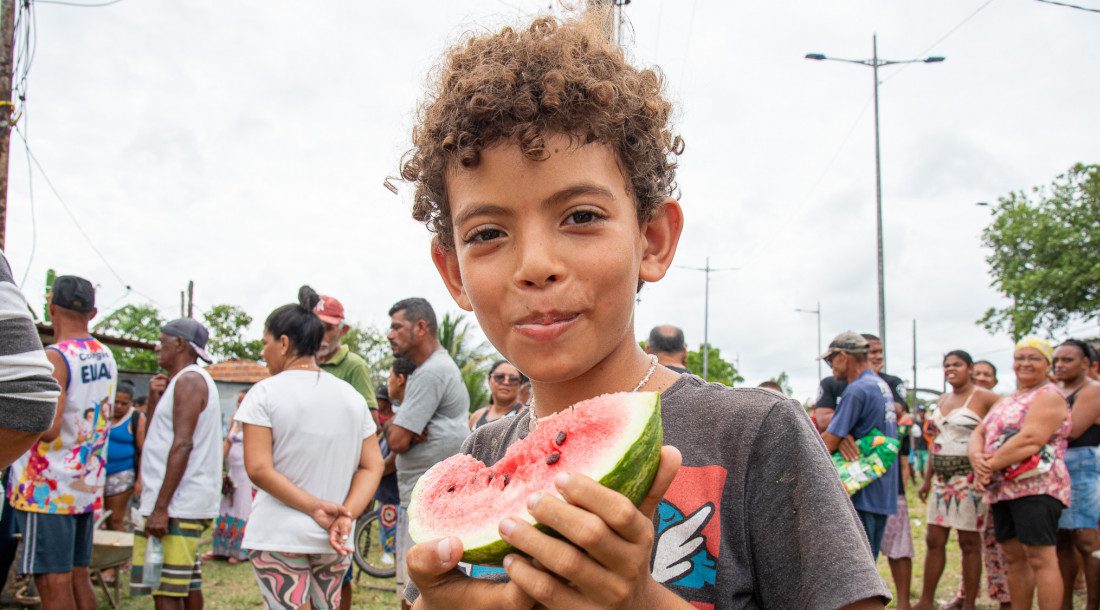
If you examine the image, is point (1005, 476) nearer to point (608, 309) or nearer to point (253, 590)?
point (608, 309)

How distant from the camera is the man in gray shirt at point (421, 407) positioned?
5.81 metres

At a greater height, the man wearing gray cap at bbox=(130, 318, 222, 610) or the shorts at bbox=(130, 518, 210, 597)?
the man wearing gray cap at bbox=(130, 318, 222, 610)

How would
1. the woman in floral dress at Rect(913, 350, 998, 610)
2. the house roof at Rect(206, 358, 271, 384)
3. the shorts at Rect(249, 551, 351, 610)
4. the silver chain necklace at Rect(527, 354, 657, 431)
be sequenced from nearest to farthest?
the silver chain necklace at Rect(527, 354, 657, 431) < the shorts at Rect(249, 551, 351, 610) < the woman in floral dress at Rect(913, 350, 998, 610) < the house roof at Rect(206, 358, 271, 384)

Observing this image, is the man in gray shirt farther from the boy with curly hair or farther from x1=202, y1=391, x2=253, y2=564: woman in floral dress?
the boy with curly hair

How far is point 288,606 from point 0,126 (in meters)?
7.67

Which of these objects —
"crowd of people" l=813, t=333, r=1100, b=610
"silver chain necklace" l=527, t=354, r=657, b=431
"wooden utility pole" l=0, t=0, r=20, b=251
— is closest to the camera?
"silver chain necklace" l=527, t=354, r=657, b=431

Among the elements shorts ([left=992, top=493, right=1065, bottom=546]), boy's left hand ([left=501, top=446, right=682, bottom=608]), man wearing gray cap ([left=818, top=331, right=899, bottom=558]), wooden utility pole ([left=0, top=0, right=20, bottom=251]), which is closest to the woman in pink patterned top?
shorts ([left=992, top=493, right=1065, bottom=546])

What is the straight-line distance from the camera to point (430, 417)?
5859 millimetres

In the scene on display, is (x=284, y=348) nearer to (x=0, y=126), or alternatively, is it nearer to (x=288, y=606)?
(x=288, y=606)

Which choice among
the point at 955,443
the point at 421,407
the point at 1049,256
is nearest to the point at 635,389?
the point at 421,407

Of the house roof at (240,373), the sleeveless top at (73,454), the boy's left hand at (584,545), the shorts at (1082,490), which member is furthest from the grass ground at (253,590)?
the house roof at (240,373)

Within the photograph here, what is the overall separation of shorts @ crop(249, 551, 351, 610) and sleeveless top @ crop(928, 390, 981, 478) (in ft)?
19.0

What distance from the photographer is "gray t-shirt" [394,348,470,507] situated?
5812 mm

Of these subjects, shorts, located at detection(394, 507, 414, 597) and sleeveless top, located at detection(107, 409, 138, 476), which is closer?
shorts, located at detection(394, 507, 414, 597)
